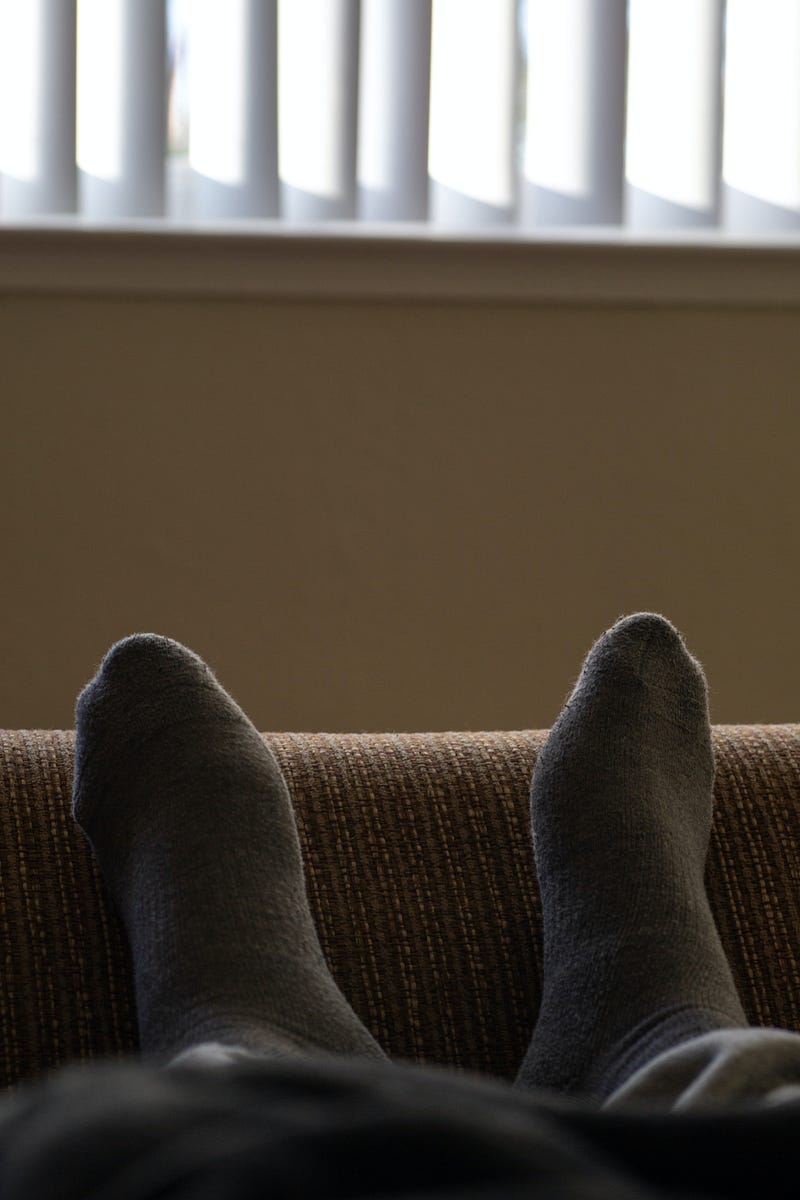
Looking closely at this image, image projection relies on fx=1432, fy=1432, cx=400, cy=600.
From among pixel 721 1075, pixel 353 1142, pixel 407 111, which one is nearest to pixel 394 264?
pixel 407 111

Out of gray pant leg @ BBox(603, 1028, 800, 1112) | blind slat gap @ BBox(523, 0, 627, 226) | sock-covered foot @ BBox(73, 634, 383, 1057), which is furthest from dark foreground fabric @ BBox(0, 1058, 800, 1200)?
blind slat gap @ BBox(523, 0, 627, 226)

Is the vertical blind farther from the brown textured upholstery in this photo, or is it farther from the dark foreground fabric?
the dark foreground fabric

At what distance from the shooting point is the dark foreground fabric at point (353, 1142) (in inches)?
12.5

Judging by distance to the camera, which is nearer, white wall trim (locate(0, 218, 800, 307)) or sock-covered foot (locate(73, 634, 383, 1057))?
sock-covered foot (locate(73, 634, 383, 1057))

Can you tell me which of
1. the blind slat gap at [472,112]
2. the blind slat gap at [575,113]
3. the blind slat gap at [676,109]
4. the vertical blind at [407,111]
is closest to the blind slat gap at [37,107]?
the vertical blind at [407,111]

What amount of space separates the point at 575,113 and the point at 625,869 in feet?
3.30

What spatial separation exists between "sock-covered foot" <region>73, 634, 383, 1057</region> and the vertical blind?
0.79 metres

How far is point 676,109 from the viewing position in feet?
5.09

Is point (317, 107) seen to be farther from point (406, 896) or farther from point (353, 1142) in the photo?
point (353, 1142)

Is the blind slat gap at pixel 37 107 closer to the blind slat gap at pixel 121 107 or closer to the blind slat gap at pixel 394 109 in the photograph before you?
the blind slat gap at pixel 121 107

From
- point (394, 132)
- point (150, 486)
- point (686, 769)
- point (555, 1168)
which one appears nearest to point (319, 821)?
point (686, 769)

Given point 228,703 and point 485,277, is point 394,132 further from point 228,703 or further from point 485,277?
point 228,703

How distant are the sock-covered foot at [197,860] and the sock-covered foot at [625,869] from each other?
11cm

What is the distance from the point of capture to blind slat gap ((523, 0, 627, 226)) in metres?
1.53
